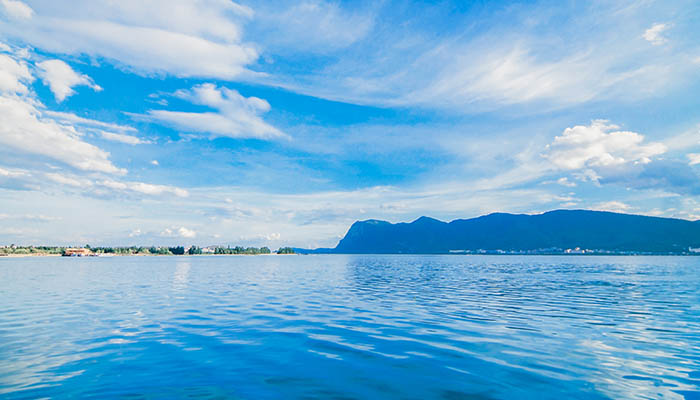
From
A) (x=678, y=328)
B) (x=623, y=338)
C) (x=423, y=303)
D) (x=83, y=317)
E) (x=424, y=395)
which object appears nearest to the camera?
(x=424, y=395)

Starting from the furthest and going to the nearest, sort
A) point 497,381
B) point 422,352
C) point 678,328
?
point 678,328 → point 422,352 → point 497,381

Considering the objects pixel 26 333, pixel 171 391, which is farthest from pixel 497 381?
pixel 26 333

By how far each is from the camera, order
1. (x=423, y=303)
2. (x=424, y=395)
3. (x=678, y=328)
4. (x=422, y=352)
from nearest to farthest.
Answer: (x=424, y=395), (x=422, y=352), (x=678, y=328), (x=423, y=303)

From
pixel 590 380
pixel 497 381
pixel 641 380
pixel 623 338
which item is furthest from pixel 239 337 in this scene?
pixel 623 338

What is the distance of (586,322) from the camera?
2569cm

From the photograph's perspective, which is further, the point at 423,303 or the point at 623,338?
the point at 423,303

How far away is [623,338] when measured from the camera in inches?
822

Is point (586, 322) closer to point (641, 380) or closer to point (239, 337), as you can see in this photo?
point (641, 380)

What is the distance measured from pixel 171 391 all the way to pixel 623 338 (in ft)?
81.4

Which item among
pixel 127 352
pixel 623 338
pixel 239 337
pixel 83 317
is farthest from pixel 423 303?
pixel 83 317

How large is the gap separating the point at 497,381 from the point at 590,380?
3.83m

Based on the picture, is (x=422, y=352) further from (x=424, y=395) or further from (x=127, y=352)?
(x=127, y=352)

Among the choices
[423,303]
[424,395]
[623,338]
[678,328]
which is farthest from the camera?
[423,303]

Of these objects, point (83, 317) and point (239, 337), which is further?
point (83, 317)
